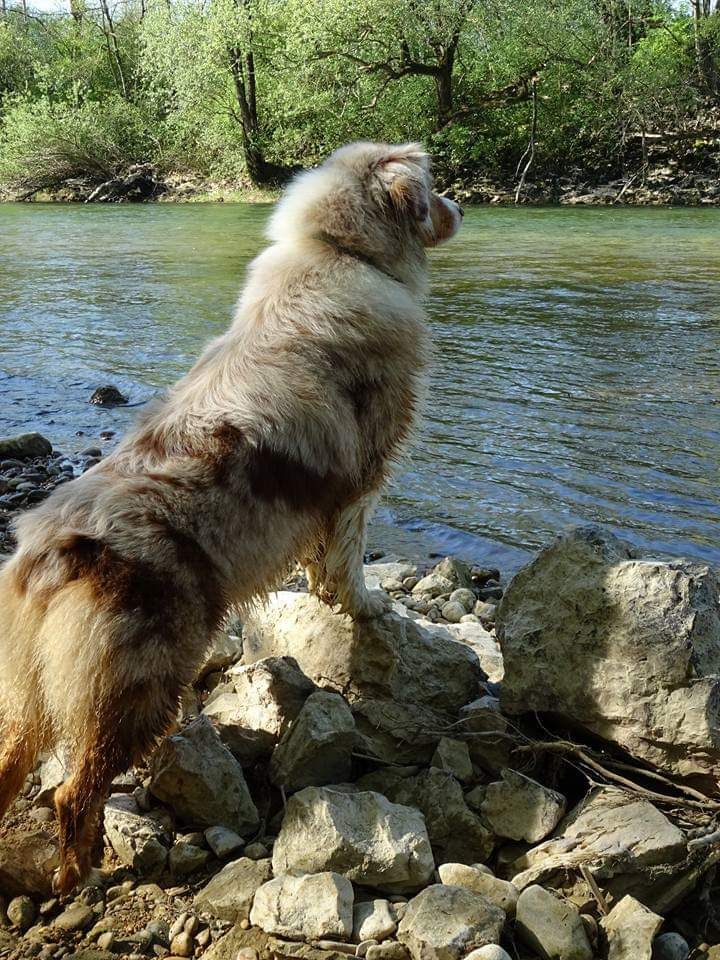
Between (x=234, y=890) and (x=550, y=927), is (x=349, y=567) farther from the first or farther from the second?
(x=550, y=927)

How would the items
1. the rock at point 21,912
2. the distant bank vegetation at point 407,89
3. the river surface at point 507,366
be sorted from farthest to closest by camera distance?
the distant bank vegetation at point 407,89
the river surface at point 507,366
the rock at point 21,912

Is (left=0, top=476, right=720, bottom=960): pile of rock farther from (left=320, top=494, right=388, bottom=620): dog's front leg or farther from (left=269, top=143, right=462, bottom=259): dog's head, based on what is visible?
(left=269, top=143, right=462, bottom=259): dog's head

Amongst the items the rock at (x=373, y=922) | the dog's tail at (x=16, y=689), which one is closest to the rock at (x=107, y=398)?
the dog's tail at (x=16, y=689)

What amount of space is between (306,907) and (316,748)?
688 millimetres

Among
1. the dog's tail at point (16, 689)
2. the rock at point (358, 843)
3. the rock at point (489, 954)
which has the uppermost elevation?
the dog's tail at point (16, 689)

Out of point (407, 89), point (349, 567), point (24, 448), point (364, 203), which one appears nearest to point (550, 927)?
point (349, 567)

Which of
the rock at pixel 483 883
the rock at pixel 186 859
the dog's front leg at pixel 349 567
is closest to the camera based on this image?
the rock at pixel 483 883

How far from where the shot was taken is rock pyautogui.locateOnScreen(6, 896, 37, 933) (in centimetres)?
290

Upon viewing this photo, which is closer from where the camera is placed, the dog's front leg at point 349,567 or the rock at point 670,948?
the rock at point 670,948

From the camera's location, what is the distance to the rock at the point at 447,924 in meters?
2.59

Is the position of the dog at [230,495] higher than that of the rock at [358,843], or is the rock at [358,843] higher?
the dog at [230,495]

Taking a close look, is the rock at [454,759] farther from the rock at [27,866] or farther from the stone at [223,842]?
the rock at [27,866]

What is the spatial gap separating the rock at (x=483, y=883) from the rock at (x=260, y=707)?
A: 92cm

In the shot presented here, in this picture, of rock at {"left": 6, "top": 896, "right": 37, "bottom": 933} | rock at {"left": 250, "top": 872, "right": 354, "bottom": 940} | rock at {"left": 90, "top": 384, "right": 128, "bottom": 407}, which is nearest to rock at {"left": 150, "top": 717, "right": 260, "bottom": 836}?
rock at {"left": 250, "top": 872, "right": 354, "bottom": 940}
